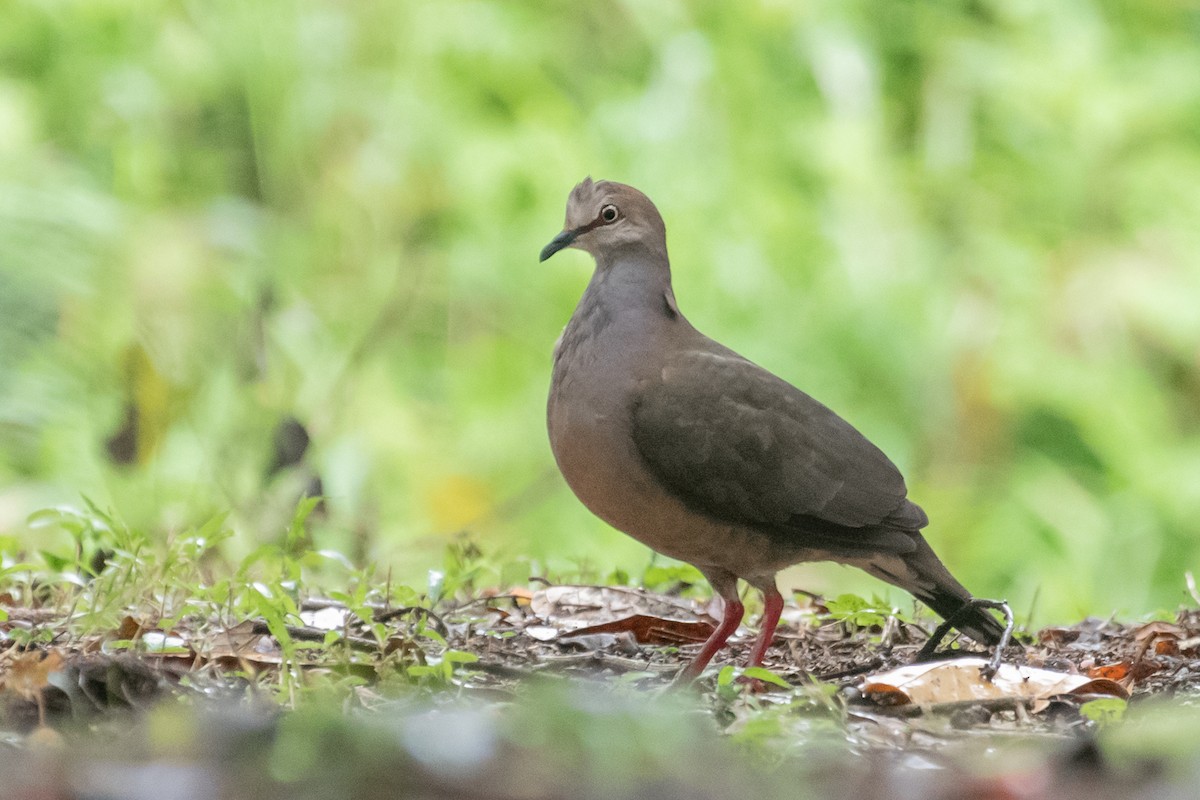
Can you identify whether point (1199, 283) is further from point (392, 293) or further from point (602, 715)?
point (602, 715)

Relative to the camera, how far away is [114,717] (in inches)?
89.2

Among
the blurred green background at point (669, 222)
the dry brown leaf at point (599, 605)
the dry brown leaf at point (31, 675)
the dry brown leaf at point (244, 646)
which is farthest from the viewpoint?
the blurred green background at point (669, 222)

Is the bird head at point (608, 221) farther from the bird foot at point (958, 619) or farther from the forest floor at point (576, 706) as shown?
the bird foot at point (958, 619)

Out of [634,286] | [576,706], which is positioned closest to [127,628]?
[576,706]

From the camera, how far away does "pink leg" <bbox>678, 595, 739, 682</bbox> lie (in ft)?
10.1

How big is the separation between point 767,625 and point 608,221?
1130 millimetres

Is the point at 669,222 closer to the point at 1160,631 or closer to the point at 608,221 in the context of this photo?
the point at 608,221

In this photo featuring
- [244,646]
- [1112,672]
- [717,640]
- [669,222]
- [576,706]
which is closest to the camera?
[576,706]

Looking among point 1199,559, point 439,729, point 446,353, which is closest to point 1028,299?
point 1199,559

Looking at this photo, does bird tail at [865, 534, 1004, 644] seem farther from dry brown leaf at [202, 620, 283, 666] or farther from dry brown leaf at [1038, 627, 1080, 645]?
dry brown leaf at [202, 620, 283, 666]

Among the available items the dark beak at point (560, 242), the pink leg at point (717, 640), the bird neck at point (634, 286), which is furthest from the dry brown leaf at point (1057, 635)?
the dark beak at point (560, 242)

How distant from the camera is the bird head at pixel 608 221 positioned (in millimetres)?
3748

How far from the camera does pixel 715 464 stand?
3.32 meters

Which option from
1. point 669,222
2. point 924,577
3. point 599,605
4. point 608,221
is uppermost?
point 669,222
